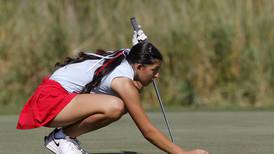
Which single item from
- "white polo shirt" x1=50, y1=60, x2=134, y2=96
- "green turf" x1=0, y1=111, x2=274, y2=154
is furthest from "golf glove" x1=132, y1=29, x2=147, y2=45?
"green turf" x1=0, y1=111, x2=274, y2=154

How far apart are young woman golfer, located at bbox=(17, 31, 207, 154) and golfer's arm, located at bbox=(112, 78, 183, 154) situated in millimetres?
10

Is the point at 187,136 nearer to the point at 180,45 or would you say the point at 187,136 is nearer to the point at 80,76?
the point at 80,76

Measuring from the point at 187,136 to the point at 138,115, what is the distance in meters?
2.61

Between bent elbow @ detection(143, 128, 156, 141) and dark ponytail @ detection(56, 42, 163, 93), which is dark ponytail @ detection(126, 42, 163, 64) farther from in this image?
bent elbow @ detection(143, 128, 156, 141)

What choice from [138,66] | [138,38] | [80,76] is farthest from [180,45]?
[138,66]

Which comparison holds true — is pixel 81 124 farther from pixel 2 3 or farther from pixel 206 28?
pixel 2 3

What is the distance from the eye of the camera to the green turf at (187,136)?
7312mm

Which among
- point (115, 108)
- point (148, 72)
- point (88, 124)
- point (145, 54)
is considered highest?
point (145, 54)

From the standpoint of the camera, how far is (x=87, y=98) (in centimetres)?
620

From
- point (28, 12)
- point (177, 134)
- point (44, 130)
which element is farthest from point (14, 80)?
point (177, 134)

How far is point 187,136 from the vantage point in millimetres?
8320

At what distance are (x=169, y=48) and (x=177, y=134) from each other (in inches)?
176

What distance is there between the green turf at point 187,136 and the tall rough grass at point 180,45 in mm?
2032

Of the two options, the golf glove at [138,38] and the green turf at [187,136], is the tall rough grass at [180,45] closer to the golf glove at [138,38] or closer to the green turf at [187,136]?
the green turf at [187,136]
